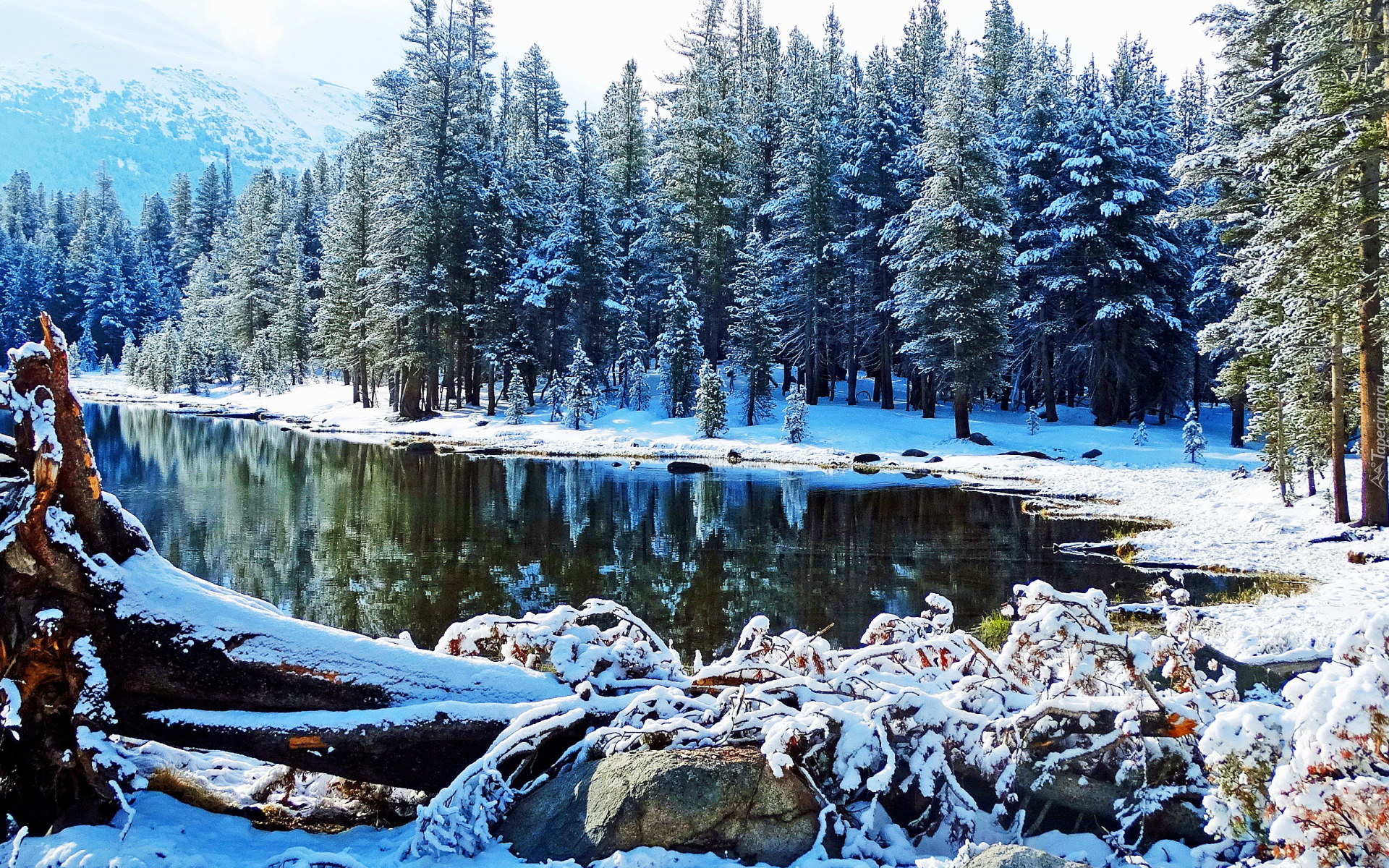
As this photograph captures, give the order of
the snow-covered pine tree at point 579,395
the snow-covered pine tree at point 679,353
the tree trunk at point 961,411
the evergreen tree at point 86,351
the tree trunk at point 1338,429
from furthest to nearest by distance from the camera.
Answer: the evergreen tree at point 86,351
the snow-covered pine tree at point 679,353
the snow-covered pine tree at point 579,395
the tree trunk at point 961,411
the tree trunk at point 1338,429

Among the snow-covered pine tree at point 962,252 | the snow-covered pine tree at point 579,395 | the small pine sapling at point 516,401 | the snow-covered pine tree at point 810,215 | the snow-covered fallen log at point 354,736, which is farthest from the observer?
the snow-covered pine tree at point 810,215

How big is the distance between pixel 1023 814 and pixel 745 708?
147 centimetres

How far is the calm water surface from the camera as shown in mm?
12109

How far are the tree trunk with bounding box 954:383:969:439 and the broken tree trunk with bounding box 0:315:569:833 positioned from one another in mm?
32686

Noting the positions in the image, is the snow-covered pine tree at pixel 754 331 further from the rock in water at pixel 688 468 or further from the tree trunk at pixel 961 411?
the rock in water at pixel 688 468

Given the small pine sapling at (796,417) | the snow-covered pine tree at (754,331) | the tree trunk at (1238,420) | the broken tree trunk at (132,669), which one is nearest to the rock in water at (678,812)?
the broken tree trunk at (132,669)

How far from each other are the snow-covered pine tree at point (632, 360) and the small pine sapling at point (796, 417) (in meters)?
9.85

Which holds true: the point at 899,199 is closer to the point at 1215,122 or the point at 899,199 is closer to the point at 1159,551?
the point at 1215,122

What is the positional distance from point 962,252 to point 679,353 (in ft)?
42.2

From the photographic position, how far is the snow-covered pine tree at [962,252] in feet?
116

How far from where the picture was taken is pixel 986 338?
35.8 meters

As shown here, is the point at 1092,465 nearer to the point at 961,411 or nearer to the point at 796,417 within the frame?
the point at 961,411

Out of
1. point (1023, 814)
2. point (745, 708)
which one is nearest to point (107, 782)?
point (745, 708)

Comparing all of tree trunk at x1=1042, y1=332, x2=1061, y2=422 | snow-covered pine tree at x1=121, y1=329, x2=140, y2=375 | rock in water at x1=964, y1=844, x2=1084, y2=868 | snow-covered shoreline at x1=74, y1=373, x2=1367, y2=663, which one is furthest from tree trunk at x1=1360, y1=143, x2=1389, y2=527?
snow-covered pine tree at x1=121, y1=329, x2=140, y2=375
